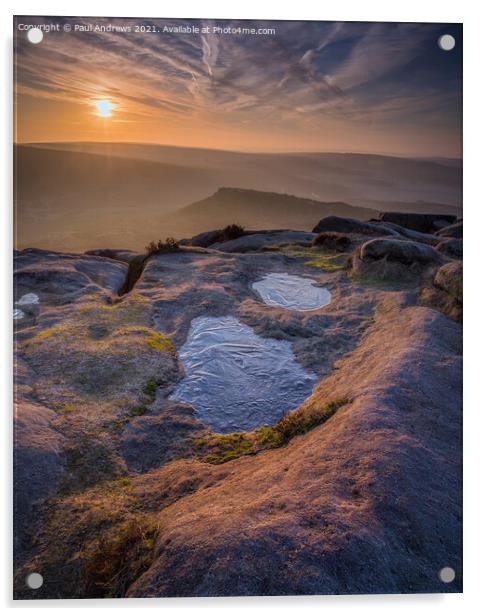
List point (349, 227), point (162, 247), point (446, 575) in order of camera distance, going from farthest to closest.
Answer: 1. point (349, 227)
2. point (162, 247)
3. point (446, 575)

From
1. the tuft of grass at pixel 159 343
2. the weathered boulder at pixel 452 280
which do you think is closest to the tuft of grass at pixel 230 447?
the tuft of grass at pixel 159 343

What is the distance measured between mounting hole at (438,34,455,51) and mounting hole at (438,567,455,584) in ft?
24.2

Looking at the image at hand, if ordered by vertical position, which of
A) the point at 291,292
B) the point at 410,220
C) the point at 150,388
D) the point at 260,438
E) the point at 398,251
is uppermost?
the point at 410,220

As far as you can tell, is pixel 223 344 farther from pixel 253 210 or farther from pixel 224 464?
pixel 253 210

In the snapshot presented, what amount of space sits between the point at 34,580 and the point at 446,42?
31.6 feet

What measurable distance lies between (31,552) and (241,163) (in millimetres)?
7244

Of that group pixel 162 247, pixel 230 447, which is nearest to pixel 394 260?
pixel 162 247

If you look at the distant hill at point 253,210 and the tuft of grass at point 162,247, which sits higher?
the distant hill at point 253,210

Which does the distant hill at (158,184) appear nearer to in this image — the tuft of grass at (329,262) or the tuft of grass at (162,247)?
the tuft of grass at (162,247)

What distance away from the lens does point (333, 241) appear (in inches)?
557

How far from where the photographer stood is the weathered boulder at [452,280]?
329 inches

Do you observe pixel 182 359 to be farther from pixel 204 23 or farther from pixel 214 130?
pixel 204 23

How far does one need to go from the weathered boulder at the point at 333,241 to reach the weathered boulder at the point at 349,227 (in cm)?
171

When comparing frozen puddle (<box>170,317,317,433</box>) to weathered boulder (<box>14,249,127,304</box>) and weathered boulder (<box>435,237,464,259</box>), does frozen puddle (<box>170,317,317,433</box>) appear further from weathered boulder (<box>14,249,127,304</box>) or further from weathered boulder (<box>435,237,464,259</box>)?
weathered boulder (<box>435,237,464,259</box>)
